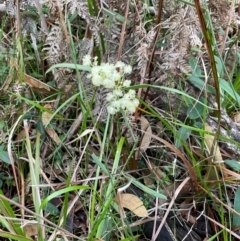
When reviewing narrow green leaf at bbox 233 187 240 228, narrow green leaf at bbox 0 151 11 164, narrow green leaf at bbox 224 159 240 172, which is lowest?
narrow green leaf at bbox 233 187 240 228

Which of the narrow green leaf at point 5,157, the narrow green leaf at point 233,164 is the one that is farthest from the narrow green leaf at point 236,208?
the narrow green leaf at point 5,157

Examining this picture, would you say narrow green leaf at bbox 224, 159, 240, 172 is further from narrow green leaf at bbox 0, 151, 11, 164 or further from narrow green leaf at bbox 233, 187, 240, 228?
narrow green leaf at bbox 0, 151, 11, 164

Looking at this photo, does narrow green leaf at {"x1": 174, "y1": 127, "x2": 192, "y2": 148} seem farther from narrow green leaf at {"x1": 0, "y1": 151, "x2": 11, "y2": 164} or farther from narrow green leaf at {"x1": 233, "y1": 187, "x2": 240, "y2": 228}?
narrow green leaf at {"x1": 0, "y1": 151, "x2": 11, "y2": 164}

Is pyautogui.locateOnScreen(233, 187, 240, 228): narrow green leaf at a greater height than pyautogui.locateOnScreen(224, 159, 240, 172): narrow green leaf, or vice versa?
pyautogui.locateOnScreen(224, 159, 240, 172): narrow green leaf

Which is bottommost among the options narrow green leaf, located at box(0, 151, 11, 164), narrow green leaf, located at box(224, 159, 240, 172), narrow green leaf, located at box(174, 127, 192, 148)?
narrow green leaf, located at box(0, 151, 11, 164)

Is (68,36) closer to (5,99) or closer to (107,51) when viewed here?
(107,51)

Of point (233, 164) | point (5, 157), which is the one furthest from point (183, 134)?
point (5, 157)

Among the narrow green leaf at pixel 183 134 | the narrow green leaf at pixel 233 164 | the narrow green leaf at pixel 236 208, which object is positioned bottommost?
the narrow green leaf at pixel 236 208

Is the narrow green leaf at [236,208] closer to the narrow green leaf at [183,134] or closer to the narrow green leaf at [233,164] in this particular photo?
the narrow green leaf at [233,164]

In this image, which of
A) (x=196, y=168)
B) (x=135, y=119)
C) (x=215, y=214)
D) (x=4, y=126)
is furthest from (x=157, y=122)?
(x=4, y=126)

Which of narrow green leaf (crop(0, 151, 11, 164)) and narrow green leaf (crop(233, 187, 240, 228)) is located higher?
narrow green leaf (crop(0, 151, 11, 164))

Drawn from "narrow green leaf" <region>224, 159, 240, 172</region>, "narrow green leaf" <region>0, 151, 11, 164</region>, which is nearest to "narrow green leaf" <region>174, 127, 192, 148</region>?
"narrow green leaf" <region>224, 159, 240, 172</region>
